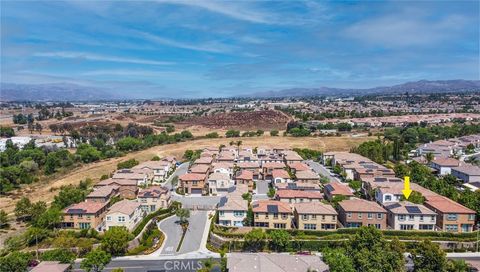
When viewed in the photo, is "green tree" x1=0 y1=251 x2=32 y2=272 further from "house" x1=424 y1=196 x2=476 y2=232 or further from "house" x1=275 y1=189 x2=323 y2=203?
"house" x1=424 y1=196 x2=476 y2=232

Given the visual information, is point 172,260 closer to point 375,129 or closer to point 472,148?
point 472,148

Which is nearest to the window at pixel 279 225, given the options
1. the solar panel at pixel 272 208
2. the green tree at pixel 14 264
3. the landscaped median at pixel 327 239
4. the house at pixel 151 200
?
the solar panel at pixel 272 208

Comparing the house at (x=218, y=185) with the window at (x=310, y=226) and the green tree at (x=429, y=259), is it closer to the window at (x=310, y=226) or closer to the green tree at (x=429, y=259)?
the window at (x=310, y=226)

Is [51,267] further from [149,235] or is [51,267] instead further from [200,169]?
[200,169]

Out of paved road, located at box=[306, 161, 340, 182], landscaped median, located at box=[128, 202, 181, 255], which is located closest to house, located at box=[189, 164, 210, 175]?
landscaped median, located at box=[128, 202, 181, 255]

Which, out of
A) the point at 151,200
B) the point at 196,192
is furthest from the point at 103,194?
the point at 196,192

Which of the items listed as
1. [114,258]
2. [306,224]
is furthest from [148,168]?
[306,224]
